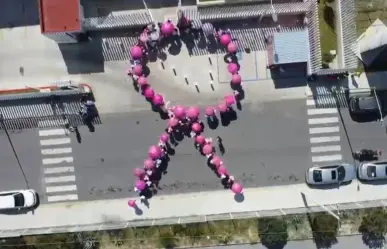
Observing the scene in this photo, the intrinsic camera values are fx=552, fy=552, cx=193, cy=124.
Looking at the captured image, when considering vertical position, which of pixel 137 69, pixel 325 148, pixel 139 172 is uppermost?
pixel 137 69

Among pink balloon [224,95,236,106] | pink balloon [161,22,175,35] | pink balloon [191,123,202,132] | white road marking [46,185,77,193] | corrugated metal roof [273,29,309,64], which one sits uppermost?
pink balloon [161,22,175,35]

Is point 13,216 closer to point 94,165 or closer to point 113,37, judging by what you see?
point 94,165

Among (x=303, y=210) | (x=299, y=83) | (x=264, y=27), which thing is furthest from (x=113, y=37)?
(x=303, y=210)

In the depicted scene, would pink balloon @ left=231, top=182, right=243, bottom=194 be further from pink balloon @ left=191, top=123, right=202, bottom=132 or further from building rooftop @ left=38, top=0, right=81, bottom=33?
building rooftop @ left=38, top=0, right=81, bottom=33

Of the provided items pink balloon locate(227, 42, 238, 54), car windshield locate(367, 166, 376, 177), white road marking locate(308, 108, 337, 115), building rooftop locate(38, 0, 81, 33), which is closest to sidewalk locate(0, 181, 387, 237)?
car windshield locate(367, 166, 376, 177)

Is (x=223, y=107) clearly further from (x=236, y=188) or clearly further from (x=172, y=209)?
(x=172, y=209)

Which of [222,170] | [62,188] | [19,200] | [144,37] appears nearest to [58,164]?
[62,188]
